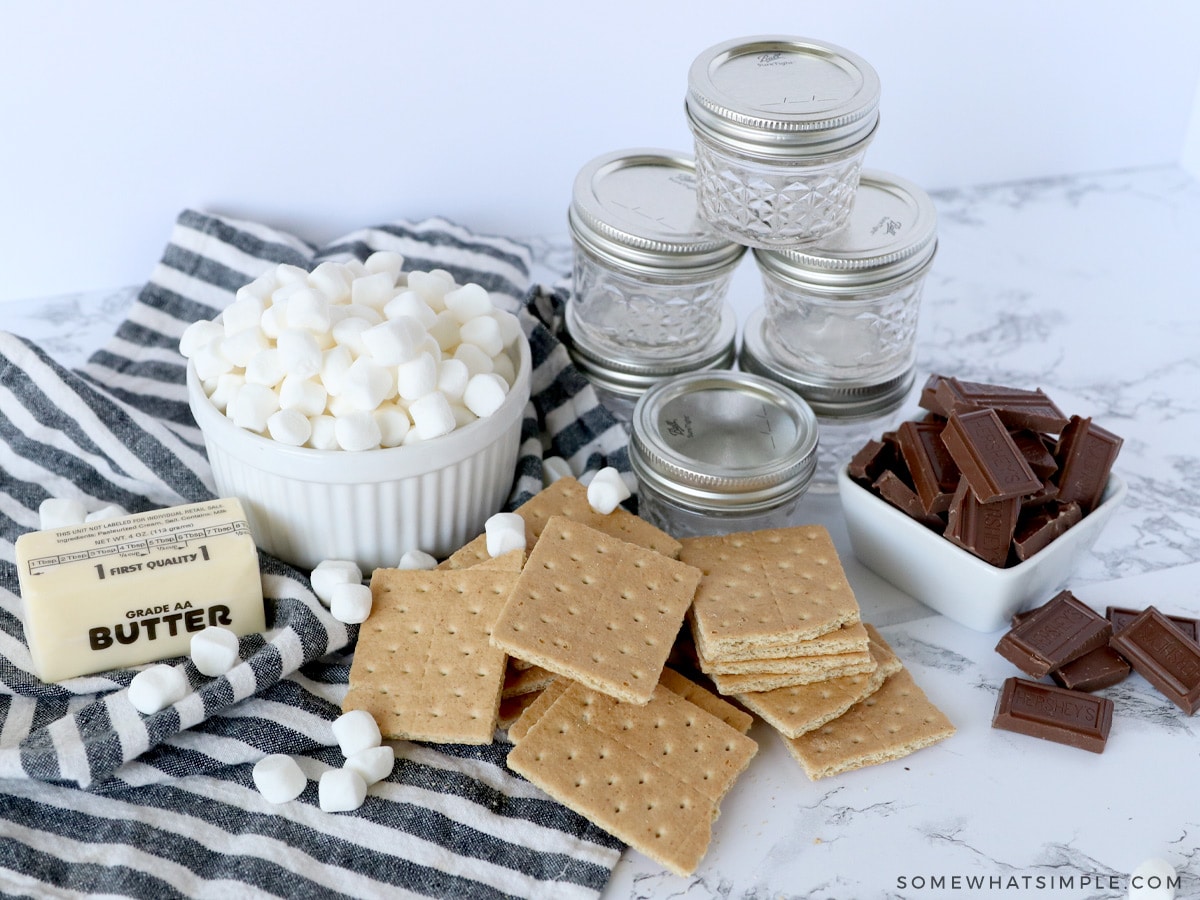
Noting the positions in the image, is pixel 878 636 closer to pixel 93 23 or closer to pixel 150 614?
pixel 150 614

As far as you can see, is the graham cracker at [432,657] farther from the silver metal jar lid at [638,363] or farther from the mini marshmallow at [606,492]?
the silver metal jar lid at [638,363]

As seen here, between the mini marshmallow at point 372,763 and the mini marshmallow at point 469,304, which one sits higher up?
the mini marshmallow at point 469,304

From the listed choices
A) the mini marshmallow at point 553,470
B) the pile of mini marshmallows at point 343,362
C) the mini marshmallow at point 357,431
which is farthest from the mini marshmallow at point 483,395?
the mini marshmallow at point 553,470

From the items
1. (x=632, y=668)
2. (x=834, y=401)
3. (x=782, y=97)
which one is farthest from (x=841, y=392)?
(x=632, y=668)

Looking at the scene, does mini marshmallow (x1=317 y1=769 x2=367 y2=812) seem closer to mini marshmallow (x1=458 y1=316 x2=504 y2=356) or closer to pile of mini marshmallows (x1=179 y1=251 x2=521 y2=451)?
pile of mini marshmallows (x1=179 y1=251 x2=521 y2=451)

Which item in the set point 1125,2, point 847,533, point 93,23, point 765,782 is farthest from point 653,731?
point 1125,2

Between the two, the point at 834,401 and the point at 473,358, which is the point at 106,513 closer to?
the point at 473,358
